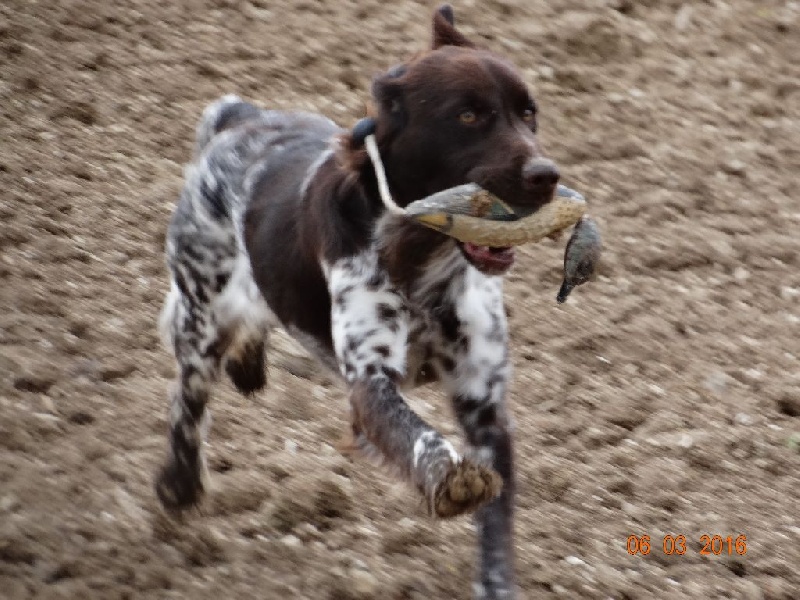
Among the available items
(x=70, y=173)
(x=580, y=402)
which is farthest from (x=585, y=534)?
(x=70, y=173)

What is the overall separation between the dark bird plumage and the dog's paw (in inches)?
25.4

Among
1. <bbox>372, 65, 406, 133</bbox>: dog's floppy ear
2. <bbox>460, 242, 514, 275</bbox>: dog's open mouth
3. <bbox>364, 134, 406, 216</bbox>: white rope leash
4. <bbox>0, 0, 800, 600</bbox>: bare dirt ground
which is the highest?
<bbox>372, 65, 406, 133</bbox>: dog's floppy ear

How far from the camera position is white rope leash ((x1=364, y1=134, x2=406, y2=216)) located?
3.49 m

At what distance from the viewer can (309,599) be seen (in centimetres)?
413

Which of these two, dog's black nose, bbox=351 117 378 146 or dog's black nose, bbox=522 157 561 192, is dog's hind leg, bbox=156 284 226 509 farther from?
dog's black nose, bbox=522 157 561 192

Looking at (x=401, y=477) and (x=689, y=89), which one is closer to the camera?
(x=401, y=477)

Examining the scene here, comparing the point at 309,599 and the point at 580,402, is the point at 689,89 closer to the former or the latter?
the point at 580,402

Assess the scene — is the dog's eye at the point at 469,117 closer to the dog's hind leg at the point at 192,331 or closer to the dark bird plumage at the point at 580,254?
the dark bird plumage at the point at 580,254

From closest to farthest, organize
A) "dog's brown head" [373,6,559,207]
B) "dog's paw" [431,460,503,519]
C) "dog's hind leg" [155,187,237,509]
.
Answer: "dog's paw" [431,460,503,519] < "dog's brown head" [373,6,559,207] < "dog's hind leg" [155,187,237,509]

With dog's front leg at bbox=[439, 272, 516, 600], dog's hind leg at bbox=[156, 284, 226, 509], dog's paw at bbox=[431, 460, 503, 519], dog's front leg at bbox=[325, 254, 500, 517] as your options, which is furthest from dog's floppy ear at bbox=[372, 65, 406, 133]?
dog's hind leg at bbox=[156, 284, 226, 509]

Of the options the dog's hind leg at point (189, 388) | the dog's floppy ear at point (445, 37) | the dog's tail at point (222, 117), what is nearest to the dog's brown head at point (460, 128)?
the dog's floppy ear at point (445, 37)

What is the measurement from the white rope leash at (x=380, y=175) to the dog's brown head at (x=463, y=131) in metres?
0.02

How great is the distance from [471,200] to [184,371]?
1.71 m
